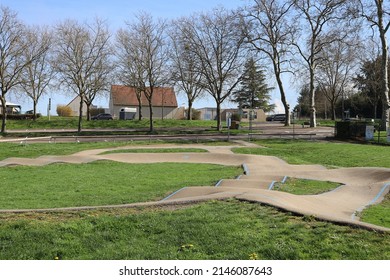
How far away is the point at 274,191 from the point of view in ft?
33.6

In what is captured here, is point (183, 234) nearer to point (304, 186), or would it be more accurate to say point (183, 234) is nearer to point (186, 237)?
point (186, 237)

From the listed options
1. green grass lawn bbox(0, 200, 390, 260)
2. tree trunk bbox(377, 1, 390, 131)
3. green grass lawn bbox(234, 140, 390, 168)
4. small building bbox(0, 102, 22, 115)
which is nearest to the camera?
green grass lawn bbox(0, 200, 390, 260)

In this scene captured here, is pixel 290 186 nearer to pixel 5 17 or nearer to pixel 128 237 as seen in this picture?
pixel 128 237

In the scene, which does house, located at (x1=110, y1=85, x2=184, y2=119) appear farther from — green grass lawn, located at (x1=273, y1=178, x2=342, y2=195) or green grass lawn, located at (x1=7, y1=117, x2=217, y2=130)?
green grass lawn, located at (x1=273, y1=178, x2=342, y2=195)

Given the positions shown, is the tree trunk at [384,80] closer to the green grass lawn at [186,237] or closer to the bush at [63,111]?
the green grass lawn at [186,237]

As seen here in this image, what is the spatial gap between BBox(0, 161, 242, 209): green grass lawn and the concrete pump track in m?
0.92

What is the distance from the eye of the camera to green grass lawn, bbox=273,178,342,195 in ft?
38.3

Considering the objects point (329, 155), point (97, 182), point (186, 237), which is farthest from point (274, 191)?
point (329, 155)

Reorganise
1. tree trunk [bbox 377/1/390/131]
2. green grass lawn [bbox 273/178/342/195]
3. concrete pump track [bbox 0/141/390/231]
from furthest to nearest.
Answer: tree trunk [bbox 377/1/390/131]
green grass lawn [bbox 273/178/342/195]
concrete pump track [bbox 0/141/390/231]

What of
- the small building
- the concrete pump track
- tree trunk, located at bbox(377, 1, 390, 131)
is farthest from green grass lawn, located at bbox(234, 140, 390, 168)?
the small building

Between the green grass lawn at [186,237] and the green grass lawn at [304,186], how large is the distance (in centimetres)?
385

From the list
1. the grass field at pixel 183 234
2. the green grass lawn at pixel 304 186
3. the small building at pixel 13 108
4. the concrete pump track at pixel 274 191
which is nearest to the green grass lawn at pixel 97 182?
the grass field at pixel 183 234

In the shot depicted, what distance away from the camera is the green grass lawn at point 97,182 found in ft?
33.3

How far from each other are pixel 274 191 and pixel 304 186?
2.83 meters
